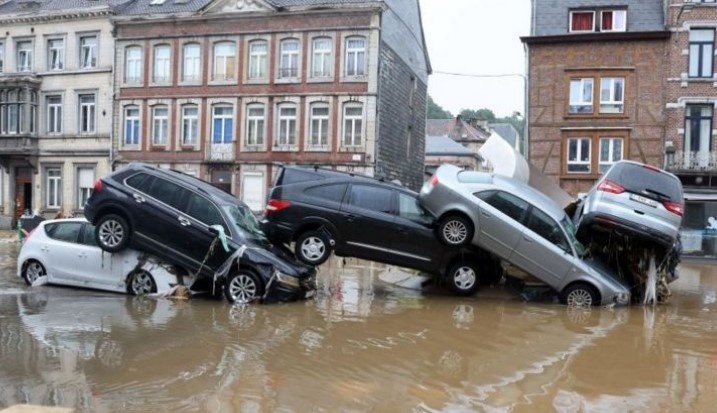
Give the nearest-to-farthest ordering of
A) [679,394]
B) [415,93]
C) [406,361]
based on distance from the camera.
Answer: [679,394], [406,361], [415,93]

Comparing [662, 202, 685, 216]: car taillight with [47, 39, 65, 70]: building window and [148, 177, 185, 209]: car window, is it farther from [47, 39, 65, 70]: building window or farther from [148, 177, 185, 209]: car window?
[47, 39, 65, 70]: building window

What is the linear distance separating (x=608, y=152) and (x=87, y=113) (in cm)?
2482

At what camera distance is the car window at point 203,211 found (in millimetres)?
10477

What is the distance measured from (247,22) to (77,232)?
21051mm

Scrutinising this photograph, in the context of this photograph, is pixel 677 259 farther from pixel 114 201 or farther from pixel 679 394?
pixel 114 201

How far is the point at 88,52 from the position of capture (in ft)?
109

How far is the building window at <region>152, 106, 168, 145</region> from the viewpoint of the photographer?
31922mm

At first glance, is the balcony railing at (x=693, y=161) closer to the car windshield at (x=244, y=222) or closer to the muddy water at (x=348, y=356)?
the muddy water at (x=348, y=356)

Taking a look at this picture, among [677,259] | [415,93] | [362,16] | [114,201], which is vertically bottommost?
[677,259]

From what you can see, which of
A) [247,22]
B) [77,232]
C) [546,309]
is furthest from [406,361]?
[247,22]

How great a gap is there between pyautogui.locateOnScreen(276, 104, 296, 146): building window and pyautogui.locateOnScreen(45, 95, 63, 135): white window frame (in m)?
12.1

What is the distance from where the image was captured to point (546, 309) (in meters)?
10.8

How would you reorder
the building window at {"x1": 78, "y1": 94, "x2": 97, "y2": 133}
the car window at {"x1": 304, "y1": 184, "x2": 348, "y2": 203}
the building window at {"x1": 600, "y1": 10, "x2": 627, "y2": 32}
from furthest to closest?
the building window at {"x1": 78, "y1": 94, "x2": 97, "y2": 133} < the building window at {"x1": 600, "y1": 10, "x2": 627, "y2": 32} < the car window at {"x1": 304, "y1": 184, "x2": 348, "y2": 203}

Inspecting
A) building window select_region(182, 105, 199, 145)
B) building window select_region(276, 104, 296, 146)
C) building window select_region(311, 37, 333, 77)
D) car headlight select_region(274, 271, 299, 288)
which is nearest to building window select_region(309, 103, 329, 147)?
building window select_region(276, 104, 296, 146)
